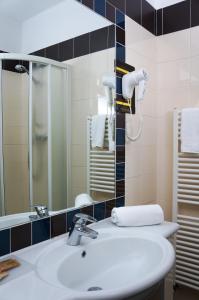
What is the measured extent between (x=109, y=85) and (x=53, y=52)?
0.45 metres

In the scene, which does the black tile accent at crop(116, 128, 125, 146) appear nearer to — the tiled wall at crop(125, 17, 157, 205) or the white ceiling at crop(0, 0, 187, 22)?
the tiled wall at crop(125, 17, 157, 205)

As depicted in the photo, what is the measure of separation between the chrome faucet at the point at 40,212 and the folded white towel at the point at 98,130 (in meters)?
0.49

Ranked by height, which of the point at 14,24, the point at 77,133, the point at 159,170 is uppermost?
the point at 14,24

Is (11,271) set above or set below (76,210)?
below

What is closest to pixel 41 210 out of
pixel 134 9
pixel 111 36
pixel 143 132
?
pixel 143 132

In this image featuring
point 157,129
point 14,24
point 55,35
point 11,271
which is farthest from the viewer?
point 157,129

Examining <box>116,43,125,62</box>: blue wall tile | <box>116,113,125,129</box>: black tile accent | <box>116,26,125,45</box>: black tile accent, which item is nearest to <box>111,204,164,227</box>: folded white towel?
<box>116,113,125,129</box>: black tile accent

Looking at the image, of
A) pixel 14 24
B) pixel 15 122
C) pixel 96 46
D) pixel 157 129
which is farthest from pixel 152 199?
pixel 14 24

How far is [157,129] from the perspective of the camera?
6.79ft

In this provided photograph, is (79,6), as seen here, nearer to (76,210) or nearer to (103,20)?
(103,20)

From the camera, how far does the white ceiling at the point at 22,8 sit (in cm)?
104

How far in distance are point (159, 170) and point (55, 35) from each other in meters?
1.29

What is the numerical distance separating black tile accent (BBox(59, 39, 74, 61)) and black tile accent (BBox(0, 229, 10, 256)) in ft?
2.77

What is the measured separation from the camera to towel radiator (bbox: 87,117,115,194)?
1490 mm
